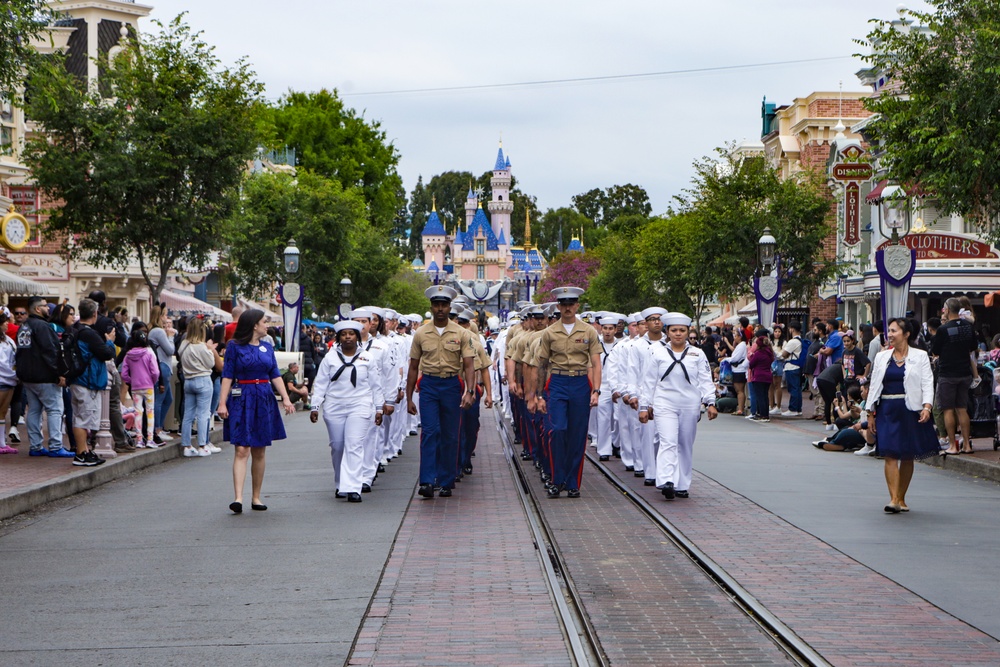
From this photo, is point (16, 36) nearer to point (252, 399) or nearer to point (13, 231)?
point (252, 399)

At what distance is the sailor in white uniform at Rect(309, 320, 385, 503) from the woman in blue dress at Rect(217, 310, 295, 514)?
32.7 inches

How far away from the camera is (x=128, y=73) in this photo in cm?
2505

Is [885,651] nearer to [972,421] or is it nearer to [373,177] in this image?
[972,421]

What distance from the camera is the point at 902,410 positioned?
39.4ft

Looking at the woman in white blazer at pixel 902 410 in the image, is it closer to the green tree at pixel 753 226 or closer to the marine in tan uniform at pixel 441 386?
the marine in tan uniform at pixel 441 386

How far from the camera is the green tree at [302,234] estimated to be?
158ft

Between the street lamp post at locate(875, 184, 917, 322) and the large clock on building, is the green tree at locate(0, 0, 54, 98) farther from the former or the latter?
the large clock on building

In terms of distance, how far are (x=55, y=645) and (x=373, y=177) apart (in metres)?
59.3

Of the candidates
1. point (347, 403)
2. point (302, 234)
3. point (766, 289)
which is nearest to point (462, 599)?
point (347, 403)

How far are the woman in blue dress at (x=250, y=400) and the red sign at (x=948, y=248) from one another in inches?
1160

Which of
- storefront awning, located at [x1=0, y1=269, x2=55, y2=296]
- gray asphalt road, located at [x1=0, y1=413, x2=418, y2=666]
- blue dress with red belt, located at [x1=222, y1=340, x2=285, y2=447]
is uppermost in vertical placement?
storefront awning, located at [x1=0, y1=269, x2=55, y2=296]

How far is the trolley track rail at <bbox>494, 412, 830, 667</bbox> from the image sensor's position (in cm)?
661

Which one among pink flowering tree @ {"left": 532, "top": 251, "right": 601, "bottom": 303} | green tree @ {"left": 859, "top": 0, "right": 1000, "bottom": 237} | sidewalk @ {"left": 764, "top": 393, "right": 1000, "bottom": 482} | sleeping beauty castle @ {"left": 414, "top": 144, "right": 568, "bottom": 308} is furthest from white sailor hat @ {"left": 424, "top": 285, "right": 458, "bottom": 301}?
sleeping beauty castle @ {"left": 414, "top": 144, "right": 568, "bottom": 308}

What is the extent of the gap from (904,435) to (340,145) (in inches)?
2102
